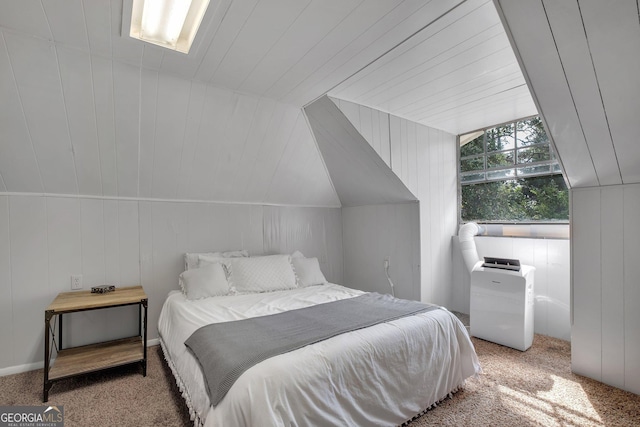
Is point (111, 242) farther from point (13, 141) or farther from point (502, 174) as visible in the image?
point (502, 174)

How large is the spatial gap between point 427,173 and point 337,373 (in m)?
2.52

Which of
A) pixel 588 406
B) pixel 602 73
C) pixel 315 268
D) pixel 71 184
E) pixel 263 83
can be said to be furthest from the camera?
pixel 315 268

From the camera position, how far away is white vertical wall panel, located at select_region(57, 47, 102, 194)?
6.34ft

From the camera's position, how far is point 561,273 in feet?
9.69

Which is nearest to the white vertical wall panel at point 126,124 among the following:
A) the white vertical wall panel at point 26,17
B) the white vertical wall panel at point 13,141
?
the white vertical wall panel at point 26,17

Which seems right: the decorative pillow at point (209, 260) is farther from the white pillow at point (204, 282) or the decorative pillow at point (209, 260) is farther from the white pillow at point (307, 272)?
the white pillow at point (307, 272)

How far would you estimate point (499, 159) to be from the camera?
11.3 ft

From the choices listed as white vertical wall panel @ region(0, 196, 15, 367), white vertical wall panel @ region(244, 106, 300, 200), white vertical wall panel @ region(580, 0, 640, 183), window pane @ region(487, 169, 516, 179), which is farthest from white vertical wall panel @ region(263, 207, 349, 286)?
white vertical wall panel @ region(580, 0, 640, 183)

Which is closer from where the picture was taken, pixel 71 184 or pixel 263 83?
pixel 263 83

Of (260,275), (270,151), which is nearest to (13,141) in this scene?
(270,151)

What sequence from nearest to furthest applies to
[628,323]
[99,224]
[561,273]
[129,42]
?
[129,42] → [628,323] → [99,224] → [561,273]

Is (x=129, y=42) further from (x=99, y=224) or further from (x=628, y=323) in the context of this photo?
(x=628, y=323)

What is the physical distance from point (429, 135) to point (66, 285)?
3.83 metres

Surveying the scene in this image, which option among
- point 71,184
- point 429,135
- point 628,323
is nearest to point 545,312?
point 628,323
